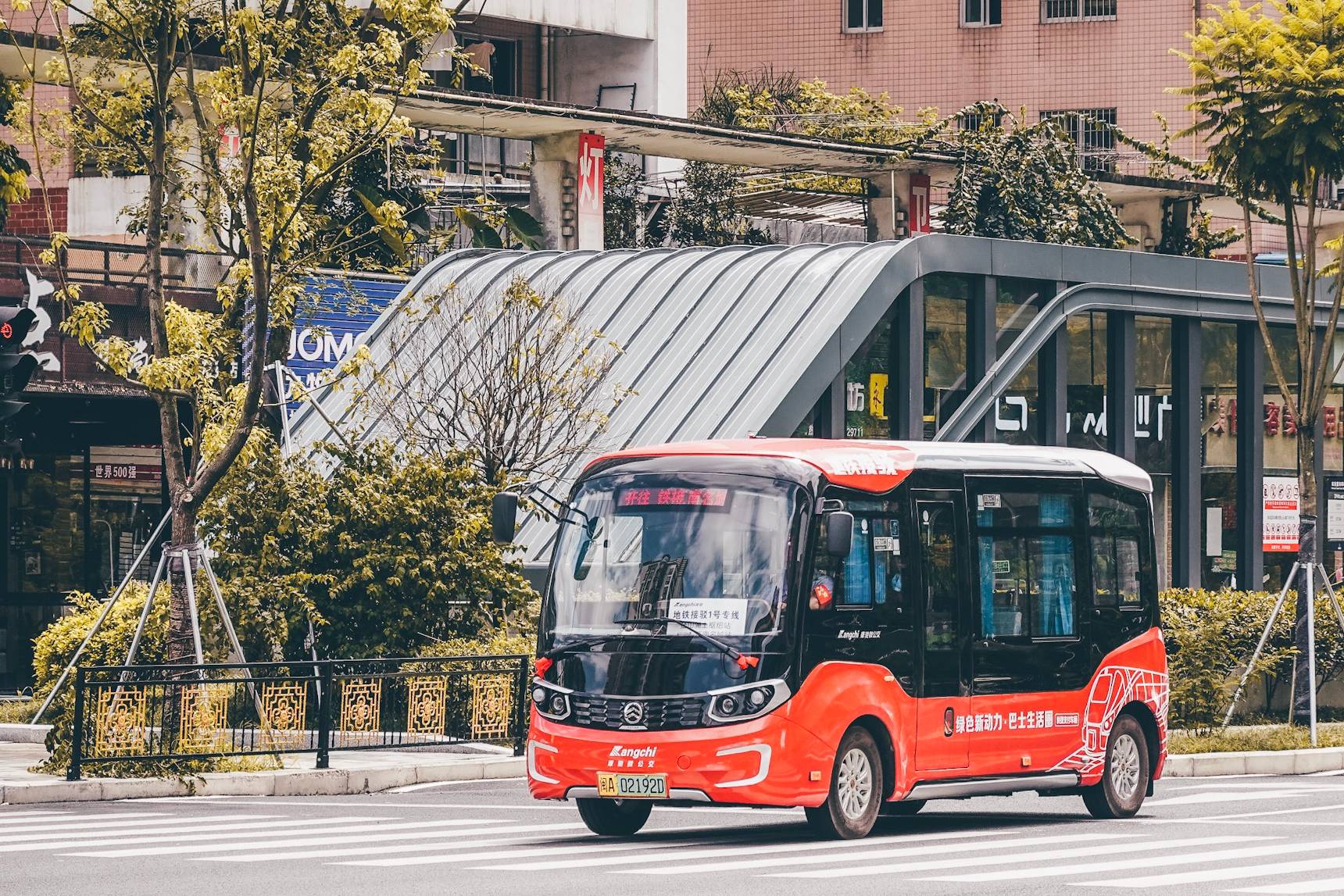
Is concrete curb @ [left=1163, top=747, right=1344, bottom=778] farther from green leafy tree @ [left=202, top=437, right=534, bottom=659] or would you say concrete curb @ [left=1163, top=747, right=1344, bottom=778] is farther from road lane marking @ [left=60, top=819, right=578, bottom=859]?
road lane marking @ [left=60, top=819, right=578, bottom=859]

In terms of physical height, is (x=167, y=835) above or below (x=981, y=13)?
below

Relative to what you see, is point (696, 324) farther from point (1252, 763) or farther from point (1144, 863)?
point (1144, 863)

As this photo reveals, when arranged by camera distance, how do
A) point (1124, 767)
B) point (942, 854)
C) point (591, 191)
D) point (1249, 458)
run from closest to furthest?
point (942, 854) → point (1124, 767) → point (1249, 458) → point (591, 191)

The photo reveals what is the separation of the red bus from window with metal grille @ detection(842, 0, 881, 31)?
4672 centimetres

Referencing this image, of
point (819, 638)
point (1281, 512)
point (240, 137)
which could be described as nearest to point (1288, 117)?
point (1281, 512)

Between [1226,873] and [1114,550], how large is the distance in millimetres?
5811

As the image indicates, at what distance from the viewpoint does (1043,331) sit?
35.0 m

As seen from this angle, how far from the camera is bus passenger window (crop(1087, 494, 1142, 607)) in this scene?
742 inches

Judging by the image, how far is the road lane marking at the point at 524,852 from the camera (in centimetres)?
1409

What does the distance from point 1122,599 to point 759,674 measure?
4.75 metres

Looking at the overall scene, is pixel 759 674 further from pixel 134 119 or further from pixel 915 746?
pixel 134 119

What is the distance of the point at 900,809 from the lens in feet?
61.4

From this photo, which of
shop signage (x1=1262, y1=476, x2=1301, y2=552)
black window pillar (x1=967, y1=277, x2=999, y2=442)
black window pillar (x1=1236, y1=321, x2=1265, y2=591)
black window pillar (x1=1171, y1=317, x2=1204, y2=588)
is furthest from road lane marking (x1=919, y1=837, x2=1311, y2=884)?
black window pillar (x1=1236, y1=321, x2=1265, y2=591)

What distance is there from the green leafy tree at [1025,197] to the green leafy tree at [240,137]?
994 inches
